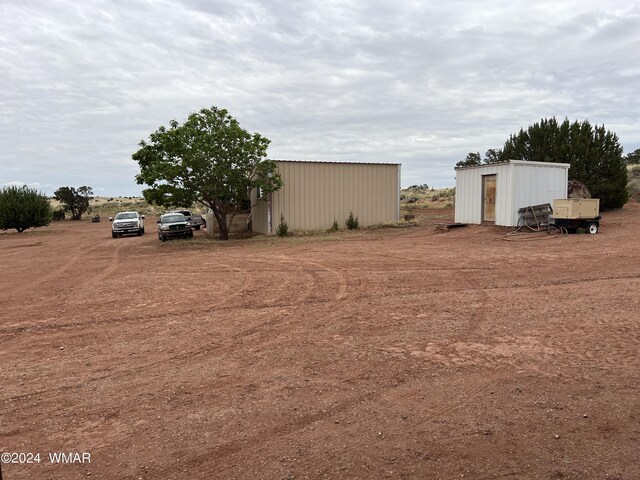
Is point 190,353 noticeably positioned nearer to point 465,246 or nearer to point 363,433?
point 363,433

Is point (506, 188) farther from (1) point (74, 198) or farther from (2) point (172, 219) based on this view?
(1) point (74, 198)

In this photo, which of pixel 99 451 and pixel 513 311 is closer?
pixel 99 451

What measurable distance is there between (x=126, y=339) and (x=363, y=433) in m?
4.26

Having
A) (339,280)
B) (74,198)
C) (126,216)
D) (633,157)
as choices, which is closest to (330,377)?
(339,280)

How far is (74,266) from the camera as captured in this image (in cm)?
1647

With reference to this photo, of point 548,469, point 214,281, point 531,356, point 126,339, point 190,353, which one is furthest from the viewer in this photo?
point 214,281

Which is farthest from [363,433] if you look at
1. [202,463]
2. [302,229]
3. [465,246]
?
[302,229]

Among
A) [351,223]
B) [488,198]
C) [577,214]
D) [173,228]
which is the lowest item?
[173,228]

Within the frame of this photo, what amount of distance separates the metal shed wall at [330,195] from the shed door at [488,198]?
6.64 m

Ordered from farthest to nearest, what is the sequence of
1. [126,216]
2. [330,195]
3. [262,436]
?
[126,216] < [330,195] < [262,436]

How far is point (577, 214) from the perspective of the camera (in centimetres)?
2000

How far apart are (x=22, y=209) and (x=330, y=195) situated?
25846 mm

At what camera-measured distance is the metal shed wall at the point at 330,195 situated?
1060 inches

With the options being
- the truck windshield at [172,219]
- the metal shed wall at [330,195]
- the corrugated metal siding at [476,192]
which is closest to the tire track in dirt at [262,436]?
the corrugated metal siding at [476,192]
